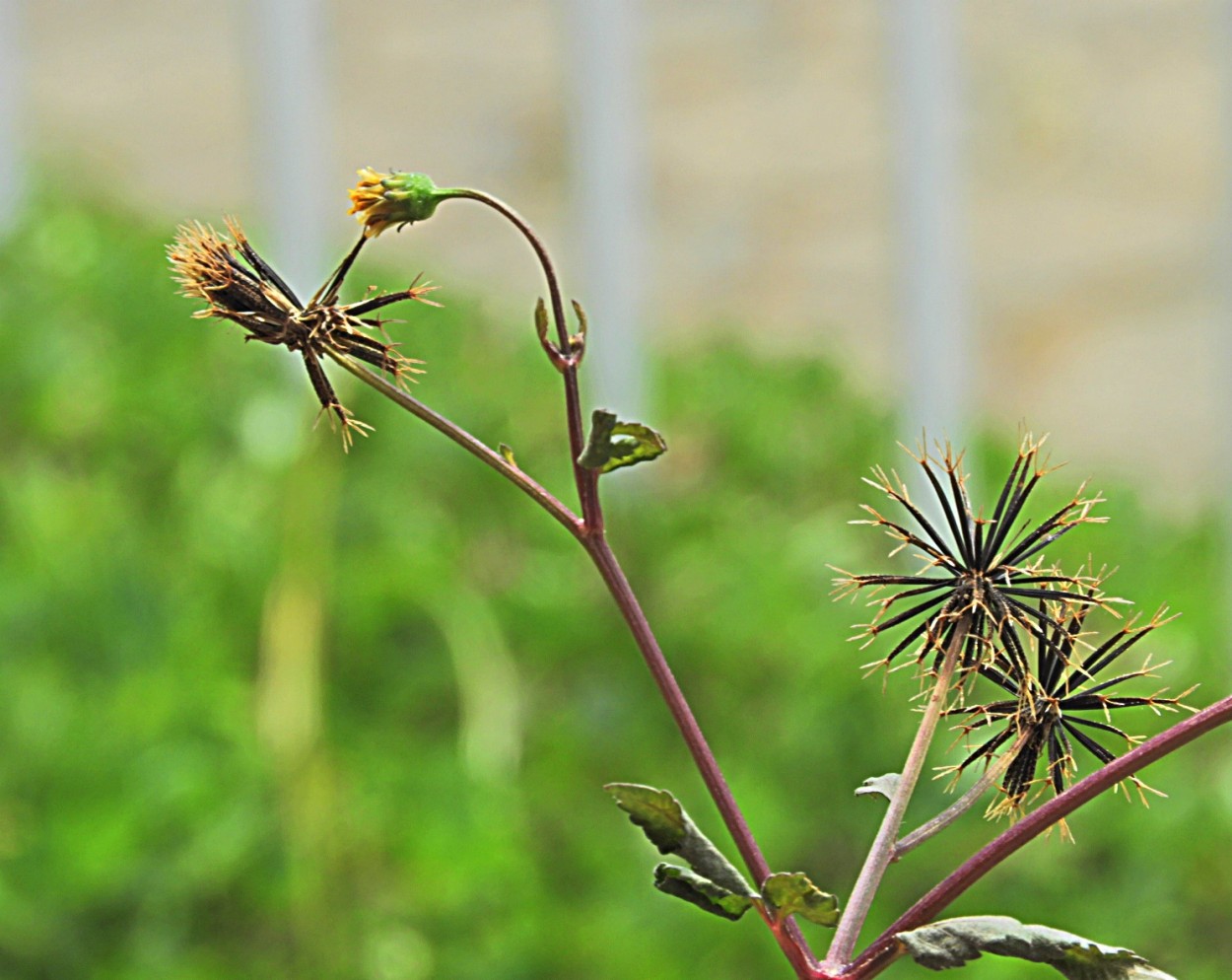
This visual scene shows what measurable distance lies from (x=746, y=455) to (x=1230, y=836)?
0.38m

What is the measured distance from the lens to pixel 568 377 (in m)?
0.09

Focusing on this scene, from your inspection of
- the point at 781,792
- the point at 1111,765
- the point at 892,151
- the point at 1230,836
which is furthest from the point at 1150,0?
the point at 1111,765

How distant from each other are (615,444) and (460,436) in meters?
0.02

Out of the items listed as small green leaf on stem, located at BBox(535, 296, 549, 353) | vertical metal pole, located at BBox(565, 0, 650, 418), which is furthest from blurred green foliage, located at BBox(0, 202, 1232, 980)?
small green leaf on stem, located at BBox(535, 296, 549, 353)

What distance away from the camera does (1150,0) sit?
1.45 meters

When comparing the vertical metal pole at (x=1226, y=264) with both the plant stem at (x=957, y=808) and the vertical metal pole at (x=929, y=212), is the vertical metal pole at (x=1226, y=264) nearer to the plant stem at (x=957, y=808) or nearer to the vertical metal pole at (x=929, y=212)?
the vertical metal pole at (x=929, y=212)

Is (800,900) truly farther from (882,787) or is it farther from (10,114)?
(10,114)

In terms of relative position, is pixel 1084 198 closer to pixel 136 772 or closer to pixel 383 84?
pixel 383 84

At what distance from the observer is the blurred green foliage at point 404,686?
2.08ft

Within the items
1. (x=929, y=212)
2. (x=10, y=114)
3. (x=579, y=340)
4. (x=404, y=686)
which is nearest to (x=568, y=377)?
(x=579, y=340)

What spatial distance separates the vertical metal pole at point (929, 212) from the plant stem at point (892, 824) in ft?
3.41

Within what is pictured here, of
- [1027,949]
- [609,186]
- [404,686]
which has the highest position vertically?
[609,186]

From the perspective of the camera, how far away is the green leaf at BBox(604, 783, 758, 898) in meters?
0.10

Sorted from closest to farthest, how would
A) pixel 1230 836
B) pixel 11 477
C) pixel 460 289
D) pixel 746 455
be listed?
1. pixel 11 477
2. pixel 1230 836
3. pixel 746 455
4. pixel 460 289
